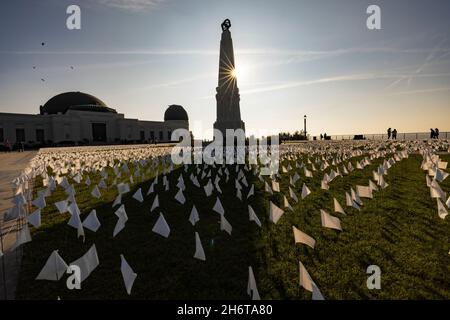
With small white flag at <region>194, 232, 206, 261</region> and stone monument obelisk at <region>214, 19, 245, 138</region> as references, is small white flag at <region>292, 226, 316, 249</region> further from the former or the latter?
stone monument obelisk at <region>214, 19, 245, 138</region>

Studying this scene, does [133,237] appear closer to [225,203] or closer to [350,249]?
[225,203]

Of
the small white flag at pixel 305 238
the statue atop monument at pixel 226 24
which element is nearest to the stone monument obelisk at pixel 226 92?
the statue atop monument at pixel 226 24

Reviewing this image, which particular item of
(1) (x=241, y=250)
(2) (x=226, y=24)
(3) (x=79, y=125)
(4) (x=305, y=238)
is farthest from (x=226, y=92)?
(3) (x=79, y=125)

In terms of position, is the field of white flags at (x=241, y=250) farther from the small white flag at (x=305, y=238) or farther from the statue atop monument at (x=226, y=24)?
the statue atop monument at (x=226, y=24)

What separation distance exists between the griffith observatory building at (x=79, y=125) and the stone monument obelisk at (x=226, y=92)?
4681 centimetres

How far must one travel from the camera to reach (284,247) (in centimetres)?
515

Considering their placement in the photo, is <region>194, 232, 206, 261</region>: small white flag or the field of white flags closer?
the field of white flags

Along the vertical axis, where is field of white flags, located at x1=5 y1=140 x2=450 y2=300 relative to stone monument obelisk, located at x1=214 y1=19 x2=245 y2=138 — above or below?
below

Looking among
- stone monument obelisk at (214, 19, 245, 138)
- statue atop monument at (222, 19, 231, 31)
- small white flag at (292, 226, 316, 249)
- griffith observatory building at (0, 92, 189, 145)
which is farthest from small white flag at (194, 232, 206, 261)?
griffith observatory building at (0, 92, 189, 145)

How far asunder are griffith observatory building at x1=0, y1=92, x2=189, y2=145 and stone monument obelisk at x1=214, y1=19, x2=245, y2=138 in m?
46.8

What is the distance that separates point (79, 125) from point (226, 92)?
53082 millimetres

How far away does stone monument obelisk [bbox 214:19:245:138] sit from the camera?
30547mm

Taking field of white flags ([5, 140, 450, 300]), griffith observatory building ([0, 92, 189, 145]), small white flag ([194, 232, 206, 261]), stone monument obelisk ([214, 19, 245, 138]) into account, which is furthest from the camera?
griffith observatory building ([0, 92, 189, 145])
